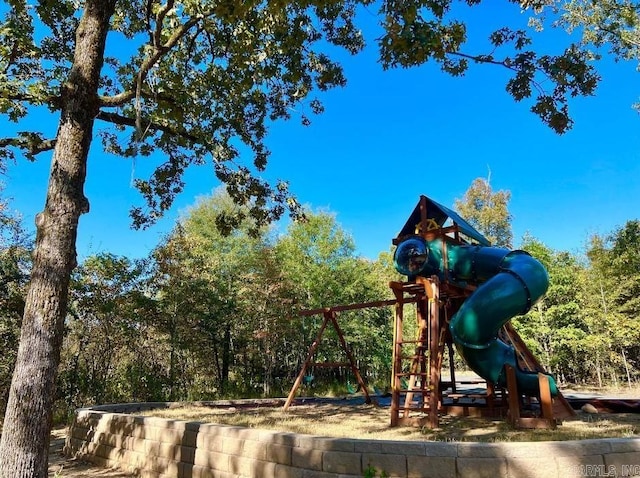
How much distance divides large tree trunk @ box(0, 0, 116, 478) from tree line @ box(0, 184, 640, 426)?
288 inches

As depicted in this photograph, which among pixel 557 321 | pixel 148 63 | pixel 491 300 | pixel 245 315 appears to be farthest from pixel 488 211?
pixel 148 63

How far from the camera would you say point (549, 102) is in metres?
4.16

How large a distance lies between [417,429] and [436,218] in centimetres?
373

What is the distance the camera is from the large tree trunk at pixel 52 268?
394cm

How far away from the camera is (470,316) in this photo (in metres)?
6.03

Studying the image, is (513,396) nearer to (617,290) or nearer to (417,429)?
(417,429)

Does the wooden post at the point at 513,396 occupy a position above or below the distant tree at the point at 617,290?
below

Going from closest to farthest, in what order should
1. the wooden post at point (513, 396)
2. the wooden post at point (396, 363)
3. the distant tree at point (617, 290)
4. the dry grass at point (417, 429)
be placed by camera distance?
the dry grass at point (417, 429), the wooden post at point (513, 396), the wooden post at point (396, 363), the distant tree at point (617, 290)

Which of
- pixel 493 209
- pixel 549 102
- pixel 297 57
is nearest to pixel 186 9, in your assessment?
pixel 297 57

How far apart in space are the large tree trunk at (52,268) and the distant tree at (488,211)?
21356mm

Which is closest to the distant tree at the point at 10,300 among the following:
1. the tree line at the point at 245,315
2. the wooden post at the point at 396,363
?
the tree line at the point at 245,315

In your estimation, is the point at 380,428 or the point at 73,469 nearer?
the point at 380,428

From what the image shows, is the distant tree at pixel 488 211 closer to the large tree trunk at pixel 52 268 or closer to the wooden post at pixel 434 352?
the wooden post at pixel 434 352

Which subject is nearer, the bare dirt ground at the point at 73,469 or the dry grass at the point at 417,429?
the dry grass at the point at 417,429
